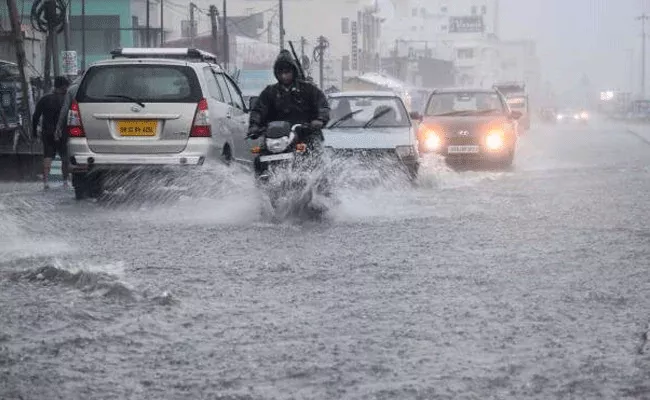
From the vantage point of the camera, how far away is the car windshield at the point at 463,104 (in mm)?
21781

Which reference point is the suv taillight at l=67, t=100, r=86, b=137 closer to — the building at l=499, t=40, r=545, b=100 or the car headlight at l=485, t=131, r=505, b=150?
the car headlight at l=485, t=131, r=505, b=150

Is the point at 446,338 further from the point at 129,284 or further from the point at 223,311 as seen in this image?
the point at 129,284

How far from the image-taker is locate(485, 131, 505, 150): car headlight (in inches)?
824

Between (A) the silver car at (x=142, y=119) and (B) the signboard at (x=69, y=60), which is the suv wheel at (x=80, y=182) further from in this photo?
(B) the signboard at (x=69, y=60)

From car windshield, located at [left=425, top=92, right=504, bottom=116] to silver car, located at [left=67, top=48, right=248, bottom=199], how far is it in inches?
343

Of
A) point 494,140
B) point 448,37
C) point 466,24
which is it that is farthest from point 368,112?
point 466,24

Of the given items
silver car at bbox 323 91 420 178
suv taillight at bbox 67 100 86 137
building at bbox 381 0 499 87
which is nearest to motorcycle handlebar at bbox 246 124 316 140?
suv taillight at bbox 67 100 86 137

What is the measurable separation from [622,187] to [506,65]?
158803 mm

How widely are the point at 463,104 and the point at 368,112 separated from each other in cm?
469

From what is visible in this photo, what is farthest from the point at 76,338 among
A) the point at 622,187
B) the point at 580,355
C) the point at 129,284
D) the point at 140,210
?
the point at 622,187

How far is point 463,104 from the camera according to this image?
72.3 feet

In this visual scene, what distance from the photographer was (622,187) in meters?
16.3

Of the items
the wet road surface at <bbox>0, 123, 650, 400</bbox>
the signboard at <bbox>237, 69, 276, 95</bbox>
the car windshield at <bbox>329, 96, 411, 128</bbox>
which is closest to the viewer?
the wet road surface at <bbox>0, 123, 650, 400</bbox>

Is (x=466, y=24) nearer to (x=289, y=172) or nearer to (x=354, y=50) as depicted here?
(x=354, y=50)
